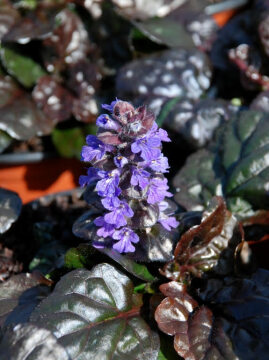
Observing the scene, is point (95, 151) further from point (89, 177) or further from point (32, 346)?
point (32, 346)

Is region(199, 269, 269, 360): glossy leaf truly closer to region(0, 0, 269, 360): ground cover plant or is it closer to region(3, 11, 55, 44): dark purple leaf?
region(0, 0, 269, 360): ground cover plant

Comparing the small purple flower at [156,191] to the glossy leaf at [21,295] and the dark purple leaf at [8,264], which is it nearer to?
the glossy leaf at [21,295]

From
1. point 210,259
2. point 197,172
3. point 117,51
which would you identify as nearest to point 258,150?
point 197,172

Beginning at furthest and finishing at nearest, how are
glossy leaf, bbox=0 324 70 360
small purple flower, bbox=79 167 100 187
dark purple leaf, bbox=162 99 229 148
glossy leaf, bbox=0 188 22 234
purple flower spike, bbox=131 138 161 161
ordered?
dark purple leaf, bbox=162 99 229 148
glossy leaf, bbox=0 188 22 234
small purple flower, bbox=79 167 100 187
purple flower spike, bbox=131 138 161 161
glossy leaf, bbox=0 324 70 360

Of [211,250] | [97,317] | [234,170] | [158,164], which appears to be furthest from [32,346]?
[234,170]

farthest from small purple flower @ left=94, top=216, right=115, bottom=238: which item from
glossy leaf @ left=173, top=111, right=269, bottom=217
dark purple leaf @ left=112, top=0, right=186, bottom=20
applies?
dark purple leaf @ left=112, top=0, right=186, bottom=20

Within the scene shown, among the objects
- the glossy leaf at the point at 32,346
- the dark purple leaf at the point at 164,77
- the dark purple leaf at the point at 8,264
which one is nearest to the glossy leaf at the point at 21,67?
the dark purple leaf at the point at 164,77

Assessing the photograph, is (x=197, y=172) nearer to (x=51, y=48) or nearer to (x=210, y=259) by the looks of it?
(x=210, y=259)
